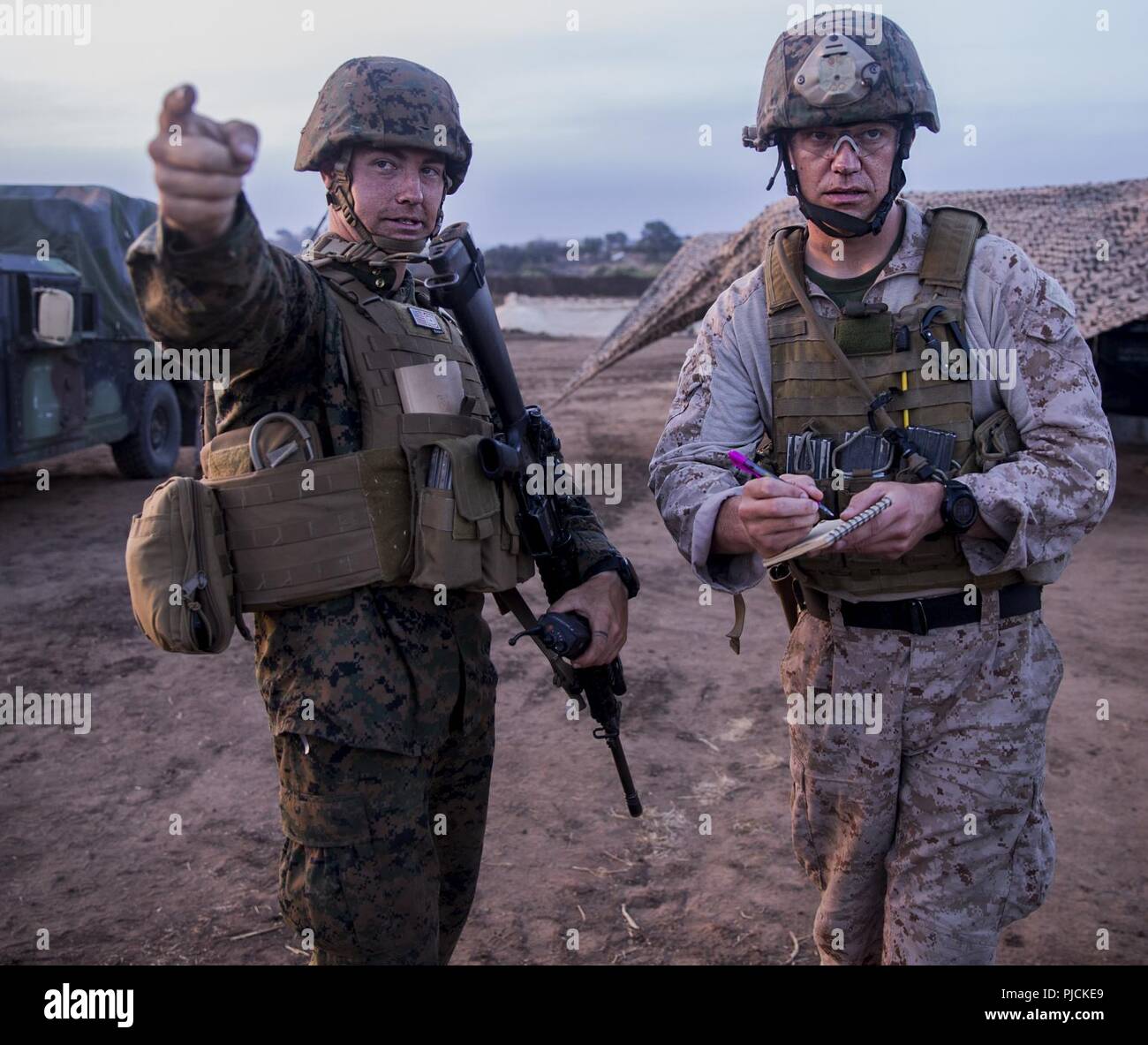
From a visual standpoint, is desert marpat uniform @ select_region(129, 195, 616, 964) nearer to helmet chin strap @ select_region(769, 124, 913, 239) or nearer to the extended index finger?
the extended index finger

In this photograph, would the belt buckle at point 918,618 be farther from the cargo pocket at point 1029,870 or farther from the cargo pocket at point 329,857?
→ the cargo pocket at point 329,857

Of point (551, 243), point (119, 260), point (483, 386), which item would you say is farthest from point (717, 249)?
point (551, 243)

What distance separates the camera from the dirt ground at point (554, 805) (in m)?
3.34

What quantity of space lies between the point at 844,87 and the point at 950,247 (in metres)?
0.40

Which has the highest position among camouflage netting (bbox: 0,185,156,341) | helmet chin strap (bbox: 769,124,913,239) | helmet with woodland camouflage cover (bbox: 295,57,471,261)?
camouflage netting (bbox: 0,185,156,341)

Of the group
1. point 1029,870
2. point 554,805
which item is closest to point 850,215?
point 1029,870

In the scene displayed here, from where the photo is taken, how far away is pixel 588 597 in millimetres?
2572

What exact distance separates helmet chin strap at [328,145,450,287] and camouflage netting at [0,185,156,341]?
7.77m

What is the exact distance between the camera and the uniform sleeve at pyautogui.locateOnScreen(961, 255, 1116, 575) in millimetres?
2186

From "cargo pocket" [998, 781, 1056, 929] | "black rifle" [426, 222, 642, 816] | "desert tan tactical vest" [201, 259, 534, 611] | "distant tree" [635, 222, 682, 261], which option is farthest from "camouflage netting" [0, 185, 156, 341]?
"distant tree" [635, 222, 682, 261]

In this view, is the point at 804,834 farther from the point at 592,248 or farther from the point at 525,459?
the point at 592,248

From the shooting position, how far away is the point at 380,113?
2.38 meters
